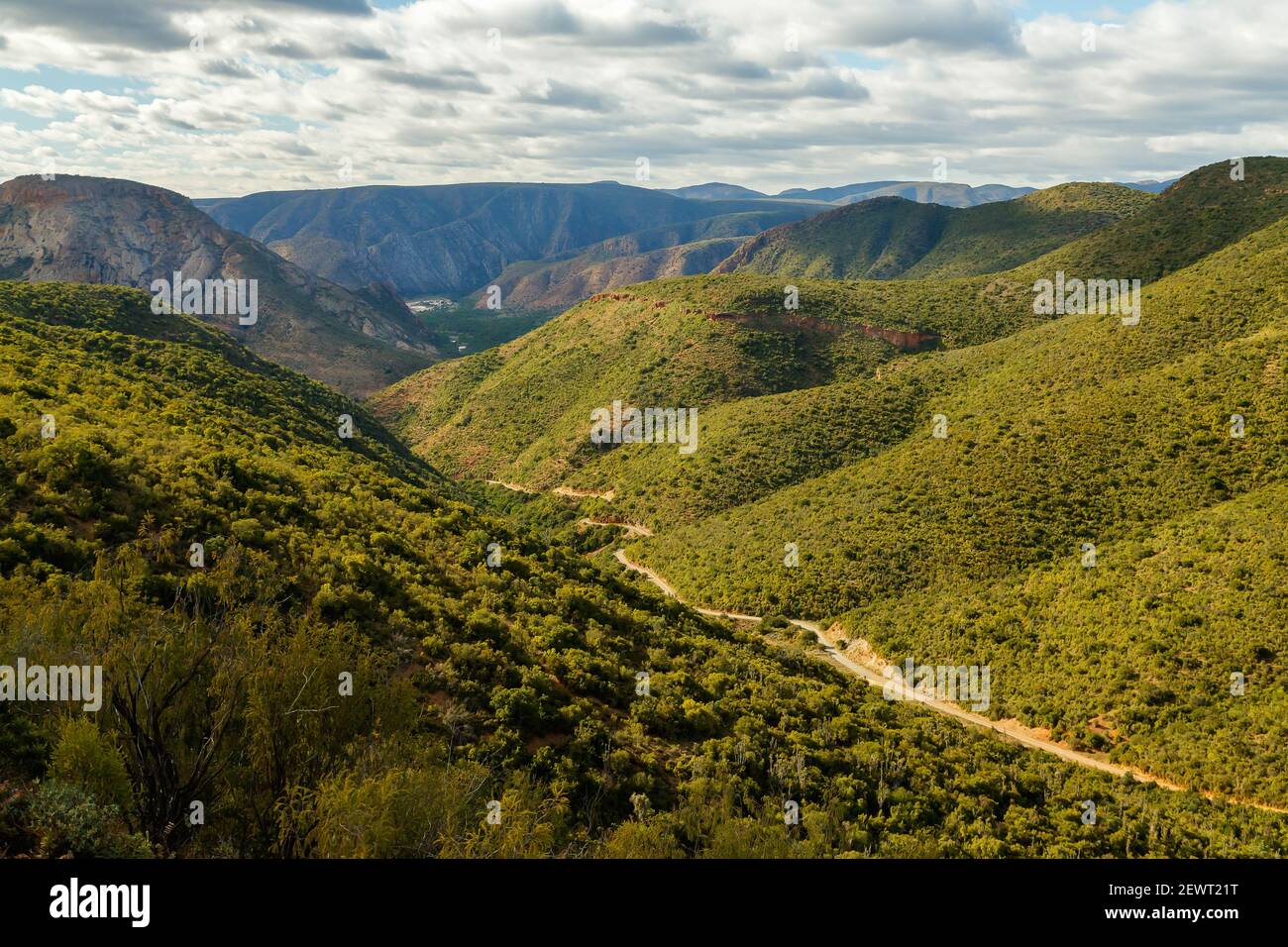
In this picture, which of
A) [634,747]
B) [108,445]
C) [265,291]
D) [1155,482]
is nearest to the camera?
[634,747]

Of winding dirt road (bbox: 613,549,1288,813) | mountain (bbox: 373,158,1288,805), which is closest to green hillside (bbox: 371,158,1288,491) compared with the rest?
mountain (bbox: 373,158,1288,805)

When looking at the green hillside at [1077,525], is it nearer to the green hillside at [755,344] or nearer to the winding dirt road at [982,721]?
the winding dirt road at [982,721]

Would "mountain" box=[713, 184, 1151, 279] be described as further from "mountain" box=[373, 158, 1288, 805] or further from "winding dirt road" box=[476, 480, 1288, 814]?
"winding dirt road" box=[476, 480, 1288, 814]

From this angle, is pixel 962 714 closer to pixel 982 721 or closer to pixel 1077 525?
pixel 982 721

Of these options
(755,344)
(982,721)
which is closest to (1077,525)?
(982,721)

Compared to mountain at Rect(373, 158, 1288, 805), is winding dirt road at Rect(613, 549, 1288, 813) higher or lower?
lower
